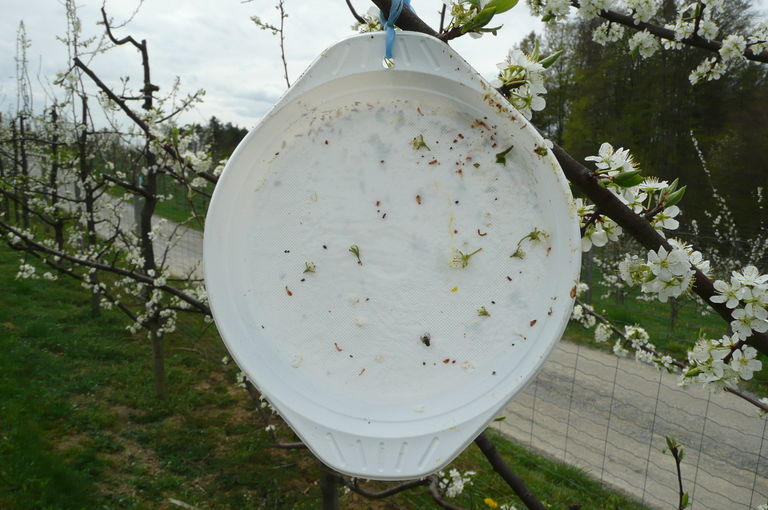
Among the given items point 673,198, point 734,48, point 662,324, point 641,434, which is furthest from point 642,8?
point 662,324

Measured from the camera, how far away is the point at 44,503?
Answer: 328cm

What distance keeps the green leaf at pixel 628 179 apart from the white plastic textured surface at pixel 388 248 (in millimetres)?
161

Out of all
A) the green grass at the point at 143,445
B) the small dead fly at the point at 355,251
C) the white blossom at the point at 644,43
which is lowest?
the green grass at the point at 143,445

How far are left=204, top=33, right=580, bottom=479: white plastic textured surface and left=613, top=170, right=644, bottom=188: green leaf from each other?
0.53ft

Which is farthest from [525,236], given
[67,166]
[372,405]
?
[67,166]

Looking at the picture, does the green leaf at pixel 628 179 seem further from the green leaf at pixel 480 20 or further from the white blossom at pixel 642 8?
the white blossom at pixel 642 8

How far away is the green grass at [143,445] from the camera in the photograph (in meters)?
3.65

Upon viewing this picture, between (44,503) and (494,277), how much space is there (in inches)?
147

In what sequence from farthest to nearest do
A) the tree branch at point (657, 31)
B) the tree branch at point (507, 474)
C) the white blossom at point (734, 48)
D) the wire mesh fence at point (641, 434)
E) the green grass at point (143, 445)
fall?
the wire mesh fence at point (641, 434)
the green grass at point (143, 445)
the white blossom at point (734, 48)
the tree branch at point (657, 31)
the tree branch at point (507, 474)

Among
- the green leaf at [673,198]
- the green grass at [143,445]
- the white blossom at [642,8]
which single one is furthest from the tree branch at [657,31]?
the green grass at [143,445]

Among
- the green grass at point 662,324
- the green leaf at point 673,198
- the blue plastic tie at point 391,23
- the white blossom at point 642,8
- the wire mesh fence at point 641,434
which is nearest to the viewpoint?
the blue plastic tie at point 391,23

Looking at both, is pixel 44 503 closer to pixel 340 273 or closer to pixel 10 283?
pixel 340 273

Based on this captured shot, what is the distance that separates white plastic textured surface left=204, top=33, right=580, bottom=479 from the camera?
29.0 inches

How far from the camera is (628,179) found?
0.82m
